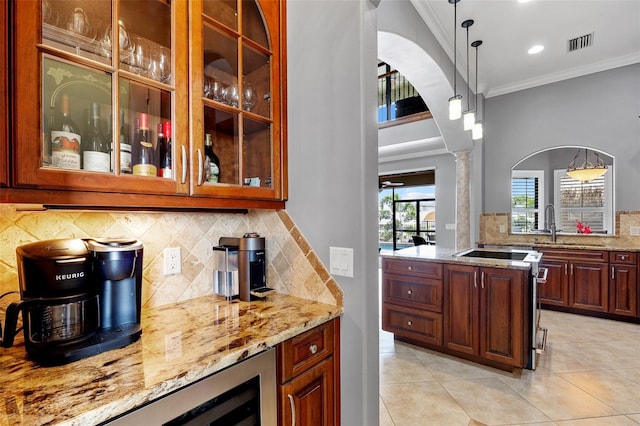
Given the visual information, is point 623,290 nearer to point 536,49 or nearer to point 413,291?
point 413,291

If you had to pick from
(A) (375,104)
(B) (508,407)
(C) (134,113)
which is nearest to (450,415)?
(B) (508,407)

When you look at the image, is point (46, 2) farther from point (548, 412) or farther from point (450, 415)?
point (548, 412)

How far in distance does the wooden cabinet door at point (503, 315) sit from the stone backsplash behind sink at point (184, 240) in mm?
1841

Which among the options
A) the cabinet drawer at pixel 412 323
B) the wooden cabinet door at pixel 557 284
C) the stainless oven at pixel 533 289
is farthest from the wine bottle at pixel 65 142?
the wooden cabinet door at pixel 557 284

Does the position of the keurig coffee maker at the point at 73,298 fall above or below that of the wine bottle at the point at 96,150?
below

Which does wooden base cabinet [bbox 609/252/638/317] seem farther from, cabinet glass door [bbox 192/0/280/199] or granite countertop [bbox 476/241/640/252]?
cabinet glass door [bbox 192/0/280/199]

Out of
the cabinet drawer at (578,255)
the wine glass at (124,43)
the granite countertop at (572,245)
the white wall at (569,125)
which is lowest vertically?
the cabinet drawer at (578,255)

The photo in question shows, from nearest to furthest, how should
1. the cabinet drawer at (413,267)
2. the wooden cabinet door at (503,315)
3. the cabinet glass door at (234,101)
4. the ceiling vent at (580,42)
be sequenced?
1. the cabinet glass door at (234,101)
2. the wooden cabinet door at (503,315)
3. the cabinet drawer at (413,267)
4. the ceiling vent at (580,42)

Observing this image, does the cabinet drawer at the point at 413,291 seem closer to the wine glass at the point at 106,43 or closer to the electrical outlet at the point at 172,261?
the electrical outlet at the point at 172,261

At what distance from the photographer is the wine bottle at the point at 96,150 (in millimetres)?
946

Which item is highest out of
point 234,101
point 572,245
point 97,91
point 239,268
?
point 234,101

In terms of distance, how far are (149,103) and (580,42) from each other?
4981 millimetres

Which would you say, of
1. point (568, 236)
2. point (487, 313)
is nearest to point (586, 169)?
point (568, 236)

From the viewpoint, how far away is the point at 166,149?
114cm
